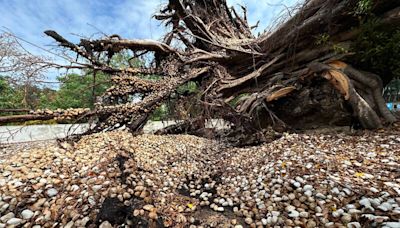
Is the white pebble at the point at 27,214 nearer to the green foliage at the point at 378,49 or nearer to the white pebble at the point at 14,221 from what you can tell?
the white pebble at the point at 14,221

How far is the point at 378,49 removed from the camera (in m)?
2.34

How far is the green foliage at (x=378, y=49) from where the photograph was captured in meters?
2.27

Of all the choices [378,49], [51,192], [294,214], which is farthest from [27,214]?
[378,49]

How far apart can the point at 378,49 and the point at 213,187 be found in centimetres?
259

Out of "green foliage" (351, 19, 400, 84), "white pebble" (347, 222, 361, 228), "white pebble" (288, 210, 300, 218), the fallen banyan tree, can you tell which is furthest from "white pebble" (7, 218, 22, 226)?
"green foliage" (351, 19, 400, 84)

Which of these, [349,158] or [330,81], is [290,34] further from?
[349,158]

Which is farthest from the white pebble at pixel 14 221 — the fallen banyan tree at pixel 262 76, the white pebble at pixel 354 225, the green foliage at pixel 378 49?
the green foliage at pixel 378 49

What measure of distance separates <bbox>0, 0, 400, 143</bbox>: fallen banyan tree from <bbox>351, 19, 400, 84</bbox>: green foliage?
0.10m

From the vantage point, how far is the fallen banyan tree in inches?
97.5

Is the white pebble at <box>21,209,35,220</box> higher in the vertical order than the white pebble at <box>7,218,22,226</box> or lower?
higher

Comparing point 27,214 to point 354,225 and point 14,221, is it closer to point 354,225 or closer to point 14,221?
point 14,221

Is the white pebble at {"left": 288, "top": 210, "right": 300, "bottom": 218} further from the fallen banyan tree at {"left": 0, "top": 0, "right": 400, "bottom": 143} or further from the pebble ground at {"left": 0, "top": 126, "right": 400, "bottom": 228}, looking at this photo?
the fallen banyan tree at {"left": 0, "top": 0, "right": 400, "bottom": 143}

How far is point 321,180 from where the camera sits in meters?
1.44

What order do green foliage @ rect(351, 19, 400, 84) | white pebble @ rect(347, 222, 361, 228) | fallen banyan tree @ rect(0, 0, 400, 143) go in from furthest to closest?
1. fallen banyan tree @ rect(0, 0, 400, 143)
2. green foliage @ rect(351, 19, 400, 84)
3. white pebble @ rect(347, 222, 361, 228)
